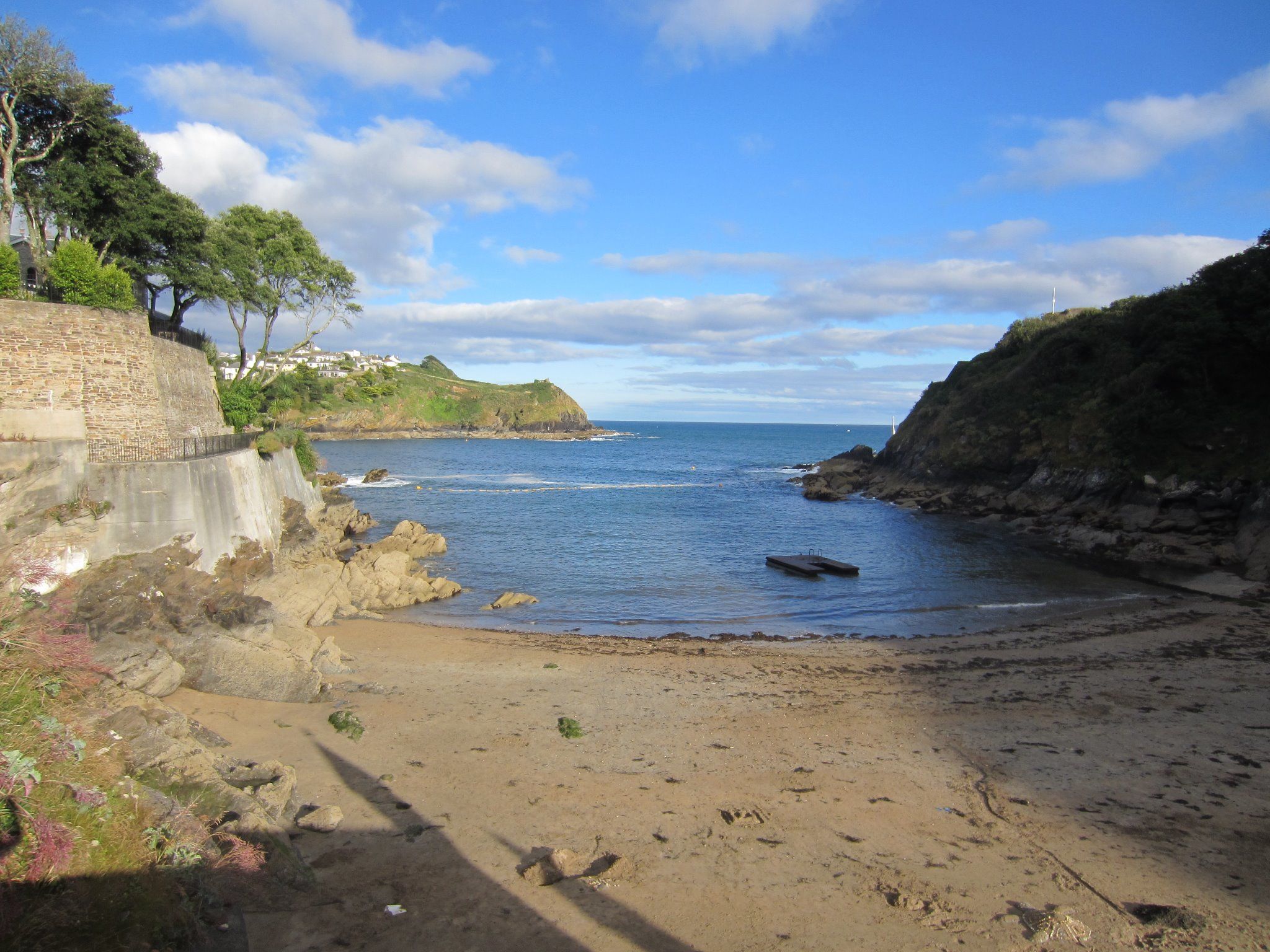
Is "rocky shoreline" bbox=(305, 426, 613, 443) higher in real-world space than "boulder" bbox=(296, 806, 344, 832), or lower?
higher

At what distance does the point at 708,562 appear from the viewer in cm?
2916

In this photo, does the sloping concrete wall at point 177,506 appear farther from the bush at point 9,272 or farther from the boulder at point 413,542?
the boulder at point 413,542

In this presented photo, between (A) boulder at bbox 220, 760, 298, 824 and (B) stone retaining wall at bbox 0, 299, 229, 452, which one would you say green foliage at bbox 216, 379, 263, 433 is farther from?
(A) boulder at bbox 220, 760, 298, 824

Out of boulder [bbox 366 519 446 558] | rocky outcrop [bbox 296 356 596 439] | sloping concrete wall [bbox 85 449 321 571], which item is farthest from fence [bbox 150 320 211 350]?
rocky outcrop [bbox 296 356 596 439]

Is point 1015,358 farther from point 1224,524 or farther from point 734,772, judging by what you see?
point 734,772

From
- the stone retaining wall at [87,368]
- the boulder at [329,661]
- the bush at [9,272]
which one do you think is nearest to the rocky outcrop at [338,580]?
the boulder at [329,661]

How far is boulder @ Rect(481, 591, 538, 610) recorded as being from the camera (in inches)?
850

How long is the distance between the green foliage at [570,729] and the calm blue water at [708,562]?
24.0 feet

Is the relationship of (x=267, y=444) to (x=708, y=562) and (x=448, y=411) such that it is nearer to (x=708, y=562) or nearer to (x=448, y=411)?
(x=708, y=562)

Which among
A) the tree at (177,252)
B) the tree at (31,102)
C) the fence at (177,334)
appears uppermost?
the tree at (31,102)

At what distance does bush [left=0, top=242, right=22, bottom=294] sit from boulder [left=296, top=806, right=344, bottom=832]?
16.0m

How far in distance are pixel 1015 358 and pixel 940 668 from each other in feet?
158

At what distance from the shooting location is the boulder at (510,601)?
21.6 metres

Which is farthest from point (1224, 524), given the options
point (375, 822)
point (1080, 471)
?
point (375, 822)
